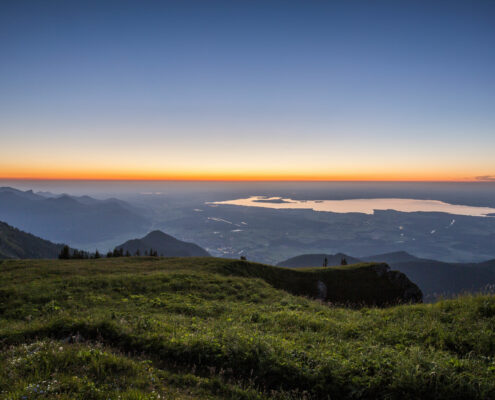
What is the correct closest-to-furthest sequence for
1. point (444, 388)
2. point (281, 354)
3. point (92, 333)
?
1. point (444, 388)
2. point (281, 354)
3. point (92, 333)

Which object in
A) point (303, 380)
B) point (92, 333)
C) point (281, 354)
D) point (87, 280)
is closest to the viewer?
point (303, 380)

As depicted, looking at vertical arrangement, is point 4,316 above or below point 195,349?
below

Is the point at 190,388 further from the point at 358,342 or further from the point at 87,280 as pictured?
the point at 87,280

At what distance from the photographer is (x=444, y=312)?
31.5 feet

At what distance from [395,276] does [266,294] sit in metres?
35.6

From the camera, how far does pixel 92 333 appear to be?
28.6 ft

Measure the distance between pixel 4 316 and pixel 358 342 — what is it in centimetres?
1712

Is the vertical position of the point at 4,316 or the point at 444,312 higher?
the point at 444,312

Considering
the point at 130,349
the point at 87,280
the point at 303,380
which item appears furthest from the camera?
the point at 87,280

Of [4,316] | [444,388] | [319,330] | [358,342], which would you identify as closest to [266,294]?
[319,330]

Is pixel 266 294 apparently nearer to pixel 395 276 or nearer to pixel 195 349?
pixel 195 349

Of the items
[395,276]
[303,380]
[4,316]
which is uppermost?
[303,380]

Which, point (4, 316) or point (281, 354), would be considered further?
point (4, 316)

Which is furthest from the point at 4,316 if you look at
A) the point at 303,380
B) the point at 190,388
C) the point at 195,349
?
the point at 303,380
